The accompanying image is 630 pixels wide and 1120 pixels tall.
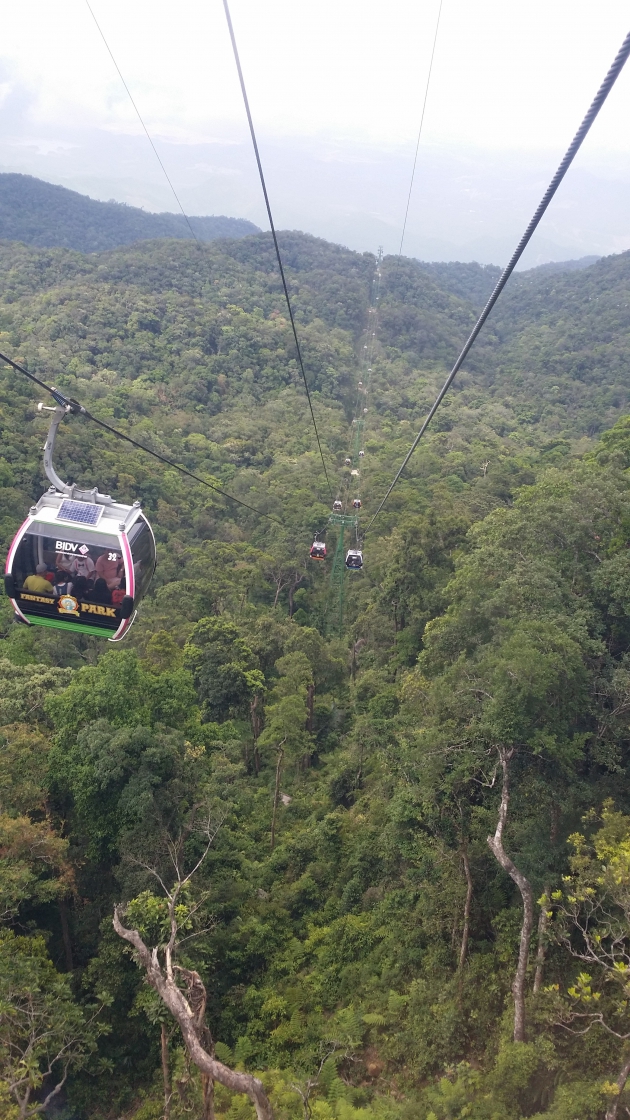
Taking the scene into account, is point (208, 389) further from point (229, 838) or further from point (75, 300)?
point (229, 838)

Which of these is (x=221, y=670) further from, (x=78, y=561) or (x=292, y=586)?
(x=78, y=561)

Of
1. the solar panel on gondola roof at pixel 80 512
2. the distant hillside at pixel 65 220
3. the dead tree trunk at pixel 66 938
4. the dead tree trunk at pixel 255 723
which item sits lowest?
the dead tree trunk at pixel 66 938

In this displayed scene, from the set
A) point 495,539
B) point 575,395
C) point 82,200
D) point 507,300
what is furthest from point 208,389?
point 82,200

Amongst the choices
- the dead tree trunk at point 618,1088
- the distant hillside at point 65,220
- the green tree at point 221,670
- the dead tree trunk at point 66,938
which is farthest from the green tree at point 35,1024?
the distant hillside at point 65,220

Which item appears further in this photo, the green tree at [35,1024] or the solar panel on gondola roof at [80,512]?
the green tree at [35,1024]

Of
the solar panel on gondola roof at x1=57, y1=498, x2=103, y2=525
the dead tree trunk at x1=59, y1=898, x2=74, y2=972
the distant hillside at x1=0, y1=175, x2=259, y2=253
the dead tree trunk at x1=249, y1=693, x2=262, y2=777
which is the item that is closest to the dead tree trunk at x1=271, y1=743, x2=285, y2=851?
the dead tree trunk at x1=249, y1=693, x2=262, y2=777

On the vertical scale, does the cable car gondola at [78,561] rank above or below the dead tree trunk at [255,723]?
above

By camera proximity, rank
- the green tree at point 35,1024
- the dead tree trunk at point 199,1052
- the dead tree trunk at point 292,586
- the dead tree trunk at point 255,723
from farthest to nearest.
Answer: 1. the dead tree trunk at point 292,586
2. the dead tree trunk at point 255,723
3. the green tree at point 35,1024
4. the dead tree trunk at point 199,1052

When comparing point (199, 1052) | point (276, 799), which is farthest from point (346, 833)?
point (199, 1052)

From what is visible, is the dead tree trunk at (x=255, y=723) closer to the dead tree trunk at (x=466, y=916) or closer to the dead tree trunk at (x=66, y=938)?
the dead tree trunk at (x=66, y=938)
